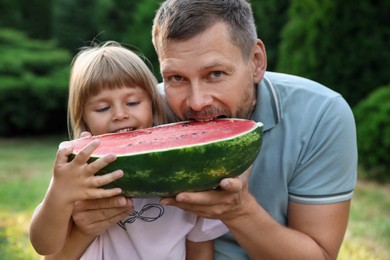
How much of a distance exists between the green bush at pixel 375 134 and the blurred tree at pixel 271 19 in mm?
3963

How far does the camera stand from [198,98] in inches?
121

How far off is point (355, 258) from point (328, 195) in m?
2.31

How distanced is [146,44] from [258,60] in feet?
38.3

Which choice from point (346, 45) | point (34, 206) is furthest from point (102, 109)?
point (346, 45)

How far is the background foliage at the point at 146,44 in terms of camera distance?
9.55m

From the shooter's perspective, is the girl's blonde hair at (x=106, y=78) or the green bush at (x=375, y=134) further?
the green bush at (x=375, y=134)

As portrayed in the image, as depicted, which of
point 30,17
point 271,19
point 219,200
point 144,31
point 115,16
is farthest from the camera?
point 30,17

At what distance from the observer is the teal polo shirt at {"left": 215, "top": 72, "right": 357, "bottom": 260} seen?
3.38 m

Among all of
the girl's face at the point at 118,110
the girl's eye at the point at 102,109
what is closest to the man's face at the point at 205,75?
the girl's face at the point at 118,110

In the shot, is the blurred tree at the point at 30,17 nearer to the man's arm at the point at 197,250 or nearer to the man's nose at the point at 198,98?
the man's arm at the point at 197,250

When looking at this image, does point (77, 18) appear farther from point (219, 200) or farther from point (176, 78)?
point (219, 200)

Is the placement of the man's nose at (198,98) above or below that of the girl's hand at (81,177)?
above

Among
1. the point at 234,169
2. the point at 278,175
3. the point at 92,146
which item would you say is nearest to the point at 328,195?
the point at 278,175

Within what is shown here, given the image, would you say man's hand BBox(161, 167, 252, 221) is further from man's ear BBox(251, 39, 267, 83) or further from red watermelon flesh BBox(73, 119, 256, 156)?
man's ear BBox(251, 39, 267, 83)
